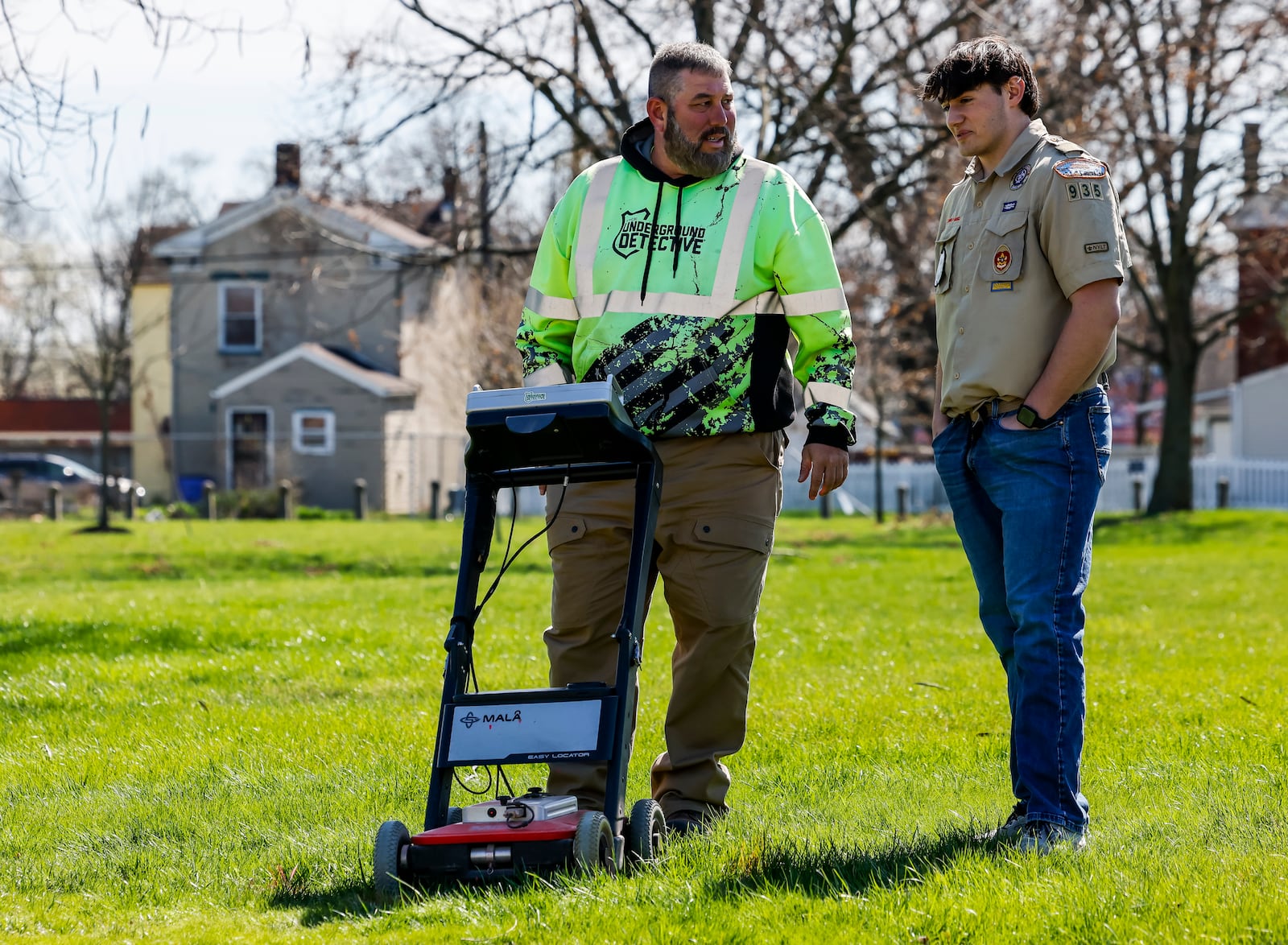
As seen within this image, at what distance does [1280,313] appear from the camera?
30016mm

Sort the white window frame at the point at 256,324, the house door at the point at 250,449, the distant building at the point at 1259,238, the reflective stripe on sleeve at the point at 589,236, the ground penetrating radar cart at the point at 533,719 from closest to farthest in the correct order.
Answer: the ground penetrating radar cart at the point at 533,719 → the reflective stripe on sleeve at the point at 589,236 → the distant building at the point at 1259,238 → the house door at the point at 250,449 → the white window frame at the point at 256,324

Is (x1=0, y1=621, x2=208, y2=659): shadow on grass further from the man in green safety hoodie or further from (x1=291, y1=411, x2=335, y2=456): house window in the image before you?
(x1=291, y1=411, x2=335, y2=456): house window

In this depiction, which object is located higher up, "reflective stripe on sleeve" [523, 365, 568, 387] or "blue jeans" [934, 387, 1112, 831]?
"reflective stripe on sleeve" [523, 365, 568, 387]

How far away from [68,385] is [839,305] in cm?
6682

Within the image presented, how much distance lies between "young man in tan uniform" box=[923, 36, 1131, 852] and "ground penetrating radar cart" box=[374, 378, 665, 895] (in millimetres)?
984

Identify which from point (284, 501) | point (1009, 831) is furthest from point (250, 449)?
point (1009, 831)

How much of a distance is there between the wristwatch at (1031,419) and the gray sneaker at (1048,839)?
1.06m

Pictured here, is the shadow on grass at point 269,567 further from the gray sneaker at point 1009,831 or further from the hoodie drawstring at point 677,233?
the gray sneaker at point 1009,831

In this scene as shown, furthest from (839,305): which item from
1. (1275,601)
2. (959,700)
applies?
(1275,601)

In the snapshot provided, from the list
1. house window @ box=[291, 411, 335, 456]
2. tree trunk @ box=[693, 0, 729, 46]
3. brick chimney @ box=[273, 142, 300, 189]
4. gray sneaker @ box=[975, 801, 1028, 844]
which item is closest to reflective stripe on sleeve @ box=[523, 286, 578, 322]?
gray sneaker @ box=[975, 801, 1028, 844]

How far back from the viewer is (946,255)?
4.38 metres

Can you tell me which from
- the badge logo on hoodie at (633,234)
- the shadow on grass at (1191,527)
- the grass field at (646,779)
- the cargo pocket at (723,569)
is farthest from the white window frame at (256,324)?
the cargo pocket at (723,569)

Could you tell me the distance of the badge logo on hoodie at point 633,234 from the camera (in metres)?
4.45

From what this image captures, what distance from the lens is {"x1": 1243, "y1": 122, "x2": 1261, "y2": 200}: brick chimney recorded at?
890 inches
